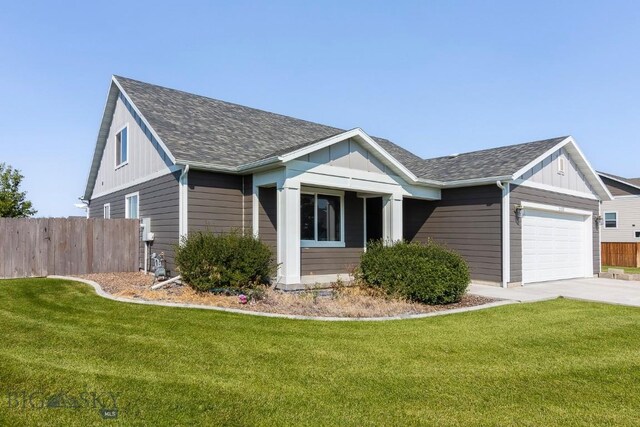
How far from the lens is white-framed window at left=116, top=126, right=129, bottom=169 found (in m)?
14.2

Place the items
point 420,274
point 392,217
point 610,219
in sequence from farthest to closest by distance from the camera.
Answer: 1. point 610,219
2. point 392,217
3. point 420,274

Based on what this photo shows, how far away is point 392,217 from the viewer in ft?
39.3

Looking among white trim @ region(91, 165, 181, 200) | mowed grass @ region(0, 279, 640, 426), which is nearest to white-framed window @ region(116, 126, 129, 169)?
white trim @ region(91, 165, 181, 200)

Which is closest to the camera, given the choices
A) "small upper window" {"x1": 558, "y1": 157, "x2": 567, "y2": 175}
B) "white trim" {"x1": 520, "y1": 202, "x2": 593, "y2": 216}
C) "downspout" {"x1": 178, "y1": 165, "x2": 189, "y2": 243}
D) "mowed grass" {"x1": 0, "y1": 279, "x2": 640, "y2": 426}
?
"mowed grass" {"x1": 0, "y1": 279, "x2": 640, "y2": 426}

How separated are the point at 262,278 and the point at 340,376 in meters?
5.34

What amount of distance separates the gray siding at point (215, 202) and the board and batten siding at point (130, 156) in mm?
1244

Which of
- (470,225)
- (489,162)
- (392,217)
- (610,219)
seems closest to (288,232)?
(392,217)

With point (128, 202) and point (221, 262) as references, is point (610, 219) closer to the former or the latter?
point (221, 262)

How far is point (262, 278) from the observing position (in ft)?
31.1

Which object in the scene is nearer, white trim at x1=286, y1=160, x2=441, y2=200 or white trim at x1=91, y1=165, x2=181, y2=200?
white trim at x1=286, y1=160, x2=441, y2=200

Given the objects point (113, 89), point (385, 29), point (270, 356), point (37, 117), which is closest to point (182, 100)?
point (113, 89)

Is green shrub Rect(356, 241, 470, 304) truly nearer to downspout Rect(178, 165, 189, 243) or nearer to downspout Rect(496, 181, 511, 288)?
downspout Rect(496, 181, 511, 288)

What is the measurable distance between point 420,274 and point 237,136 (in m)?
7.16

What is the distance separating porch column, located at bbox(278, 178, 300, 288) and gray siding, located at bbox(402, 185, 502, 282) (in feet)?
20.0
